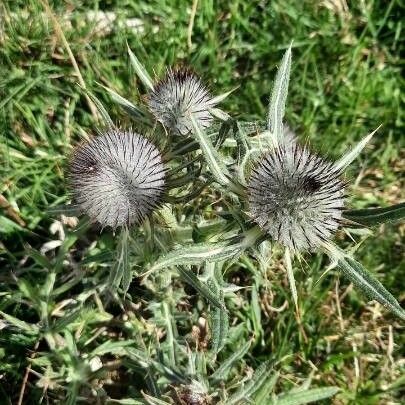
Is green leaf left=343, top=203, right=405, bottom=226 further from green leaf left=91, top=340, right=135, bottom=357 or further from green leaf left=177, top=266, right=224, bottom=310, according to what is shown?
green leaf left=91, top=340, right=135, bottom=357

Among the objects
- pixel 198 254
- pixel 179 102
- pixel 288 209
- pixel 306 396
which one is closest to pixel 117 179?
pixel 198 254

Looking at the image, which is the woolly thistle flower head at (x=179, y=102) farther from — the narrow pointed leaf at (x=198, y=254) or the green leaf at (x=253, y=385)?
the green leaf at (x=253, y=385)

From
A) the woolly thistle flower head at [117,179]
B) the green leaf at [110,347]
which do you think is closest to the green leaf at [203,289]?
the woolly thistle flower head at [117,179]

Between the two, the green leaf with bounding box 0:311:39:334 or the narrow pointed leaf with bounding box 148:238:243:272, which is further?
the green leaf with bounding box 0:311:39:334

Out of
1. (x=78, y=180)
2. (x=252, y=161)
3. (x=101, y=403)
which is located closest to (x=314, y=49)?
(x=252, y=161)

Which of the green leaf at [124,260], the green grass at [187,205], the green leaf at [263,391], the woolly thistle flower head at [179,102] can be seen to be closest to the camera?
the green leaf at [124,260]

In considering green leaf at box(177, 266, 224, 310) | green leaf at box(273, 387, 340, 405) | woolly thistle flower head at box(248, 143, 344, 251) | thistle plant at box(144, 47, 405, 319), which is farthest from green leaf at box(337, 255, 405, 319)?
green leaf at box(273, 387, 340, 405)
